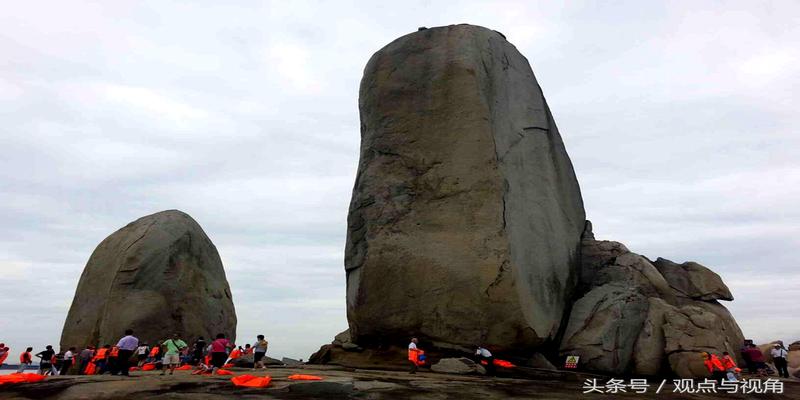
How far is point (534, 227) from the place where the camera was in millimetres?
19656

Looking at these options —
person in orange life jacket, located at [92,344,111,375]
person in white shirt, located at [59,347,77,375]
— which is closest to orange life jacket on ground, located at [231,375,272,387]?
person in orange life jacket, located at [92,344,111,375]

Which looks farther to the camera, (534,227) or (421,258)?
(534,227)

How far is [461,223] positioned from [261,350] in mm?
7029

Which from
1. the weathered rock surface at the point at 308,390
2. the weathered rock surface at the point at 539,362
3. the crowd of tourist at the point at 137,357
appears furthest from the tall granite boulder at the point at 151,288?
the weathered rock surface at the point at 539,362

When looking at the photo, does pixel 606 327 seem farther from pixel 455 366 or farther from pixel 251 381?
pixel 251 381

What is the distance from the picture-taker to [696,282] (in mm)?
23062

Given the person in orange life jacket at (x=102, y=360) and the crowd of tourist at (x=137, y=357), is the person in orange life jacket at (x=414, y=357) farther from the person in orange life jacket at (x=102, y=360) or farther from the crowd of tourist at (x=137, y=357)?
the person in orange life jacket at (x=102, y=360)

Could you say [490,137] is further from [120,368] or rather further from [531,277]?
[120,368]

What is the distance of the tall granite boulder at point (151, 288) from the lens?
2239 centimetres

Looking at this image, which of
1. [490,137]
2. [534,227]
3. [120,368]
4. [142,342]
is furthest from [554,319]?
[142,342]

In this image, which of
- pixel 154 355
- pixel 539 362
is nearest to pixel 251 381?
pixel 154 355

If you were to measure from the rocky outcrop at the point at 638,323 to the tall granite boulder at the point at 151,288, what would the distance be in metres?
14.6

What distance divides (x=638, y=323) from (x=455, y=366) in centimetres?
766

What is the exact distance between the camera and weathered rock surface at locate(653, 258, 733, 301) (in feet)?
74.9
